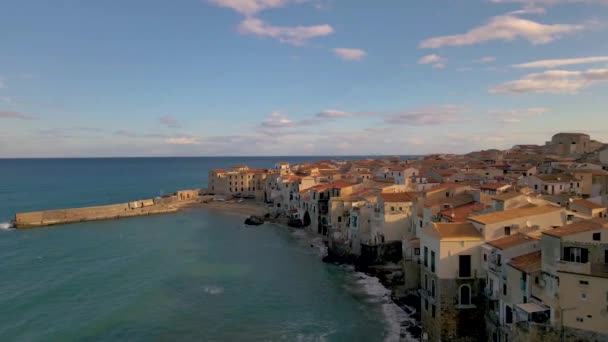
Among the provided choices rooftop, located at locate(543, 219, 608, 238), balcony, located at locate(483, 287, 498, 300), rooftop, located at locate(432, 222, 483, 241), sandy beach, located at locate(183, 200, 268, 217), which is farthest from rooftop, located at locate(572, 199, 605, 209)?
sandy beach, located at locate(183, 200, 268, 217)

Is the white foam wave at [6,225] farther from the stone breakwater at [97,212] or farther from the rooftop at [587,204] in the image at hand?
the rooftop at [587,204]

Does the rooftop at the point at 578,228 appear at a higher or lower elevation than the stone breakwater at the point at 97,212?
higher

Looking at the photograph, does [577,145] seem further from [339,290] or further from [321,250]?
[339,290]

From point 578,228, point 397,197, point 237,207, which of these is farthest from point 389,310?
point 237,207

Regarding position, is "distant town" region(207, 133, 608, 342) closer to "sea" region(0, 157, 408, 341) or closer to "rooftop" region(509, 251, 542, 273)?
"rooftop" region(509, 251, 542, 273)

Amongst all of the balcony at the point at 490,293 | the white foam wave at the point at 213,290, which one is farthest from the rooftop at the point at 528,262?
the white foam wave at the point at 213,290

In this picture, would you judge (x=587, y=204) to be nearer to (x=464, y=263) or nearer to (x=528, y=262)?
(x=464, y=263)
